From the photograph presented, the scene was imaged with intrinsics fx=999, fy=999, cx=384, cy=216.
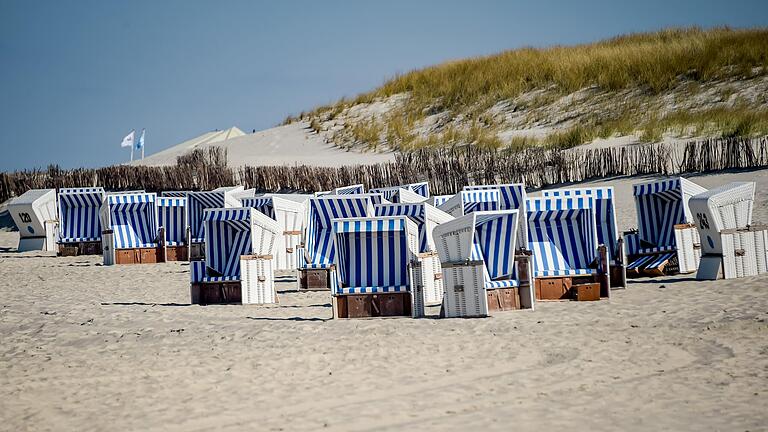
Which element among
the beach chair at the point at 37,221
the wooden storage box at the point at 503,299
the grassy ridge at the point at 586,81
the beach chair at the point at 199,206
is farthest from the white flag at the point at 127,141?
the wooden storage box at the point at 503,299

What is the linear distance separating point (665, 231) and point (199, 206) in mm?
9613

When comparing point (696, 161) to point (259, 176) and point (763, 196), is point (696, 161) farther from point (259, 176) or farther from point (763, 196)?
point (259, 176)

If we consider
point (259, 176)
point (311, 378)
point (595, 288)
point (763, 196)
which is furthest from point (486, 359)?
point (259, 176)

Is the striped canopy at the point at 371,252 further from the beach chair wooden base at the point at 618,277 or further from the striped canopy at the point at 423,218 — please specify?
the beach chair wooden base at the point at 618,277

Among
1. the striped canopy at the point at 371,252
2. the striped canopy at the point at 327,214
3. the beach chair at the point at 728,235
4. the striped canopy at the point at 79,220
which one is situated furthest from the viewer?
the striped canopy at the point at 79,220

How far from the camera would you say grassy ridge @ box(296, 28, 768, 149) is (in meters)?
27.9

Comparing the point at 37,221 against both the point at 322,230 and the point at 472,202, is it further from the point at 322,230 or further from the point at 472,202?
the point at 472,202

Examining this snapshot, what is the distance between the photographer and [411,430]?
527cm

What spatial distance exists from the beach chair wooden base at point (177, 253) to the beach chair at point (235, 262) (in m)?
7.53

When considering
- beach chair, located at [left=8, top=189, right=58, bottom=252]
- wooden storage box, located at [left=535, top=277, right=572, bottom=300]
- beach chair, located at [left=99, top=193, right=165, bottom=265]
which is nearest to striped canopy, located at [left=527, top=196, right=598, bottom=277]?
wooden storage box, located at [left=535, top=277, right=572, bottom=300]

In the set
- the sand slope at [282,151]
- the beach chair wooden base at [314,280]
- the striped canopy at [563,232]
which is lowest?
the beach chair wooden base at [314,280]

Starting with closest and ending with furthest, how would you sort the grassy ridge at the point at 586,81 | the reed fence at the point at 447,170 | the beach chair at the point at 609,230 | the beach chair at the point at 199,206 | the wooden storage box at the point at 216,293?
1. the beach chair at the point at 609,230
2. the wooden storage box at the point at 216,293
3. the beach chair at the point at 199,206
4. the reed fence at the point at 447,170
5. the grassy ridge at the point at 586,81

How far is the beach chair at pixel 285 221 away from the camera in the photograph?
51.3 feet

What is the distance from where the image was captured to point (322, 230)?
1327 cm
